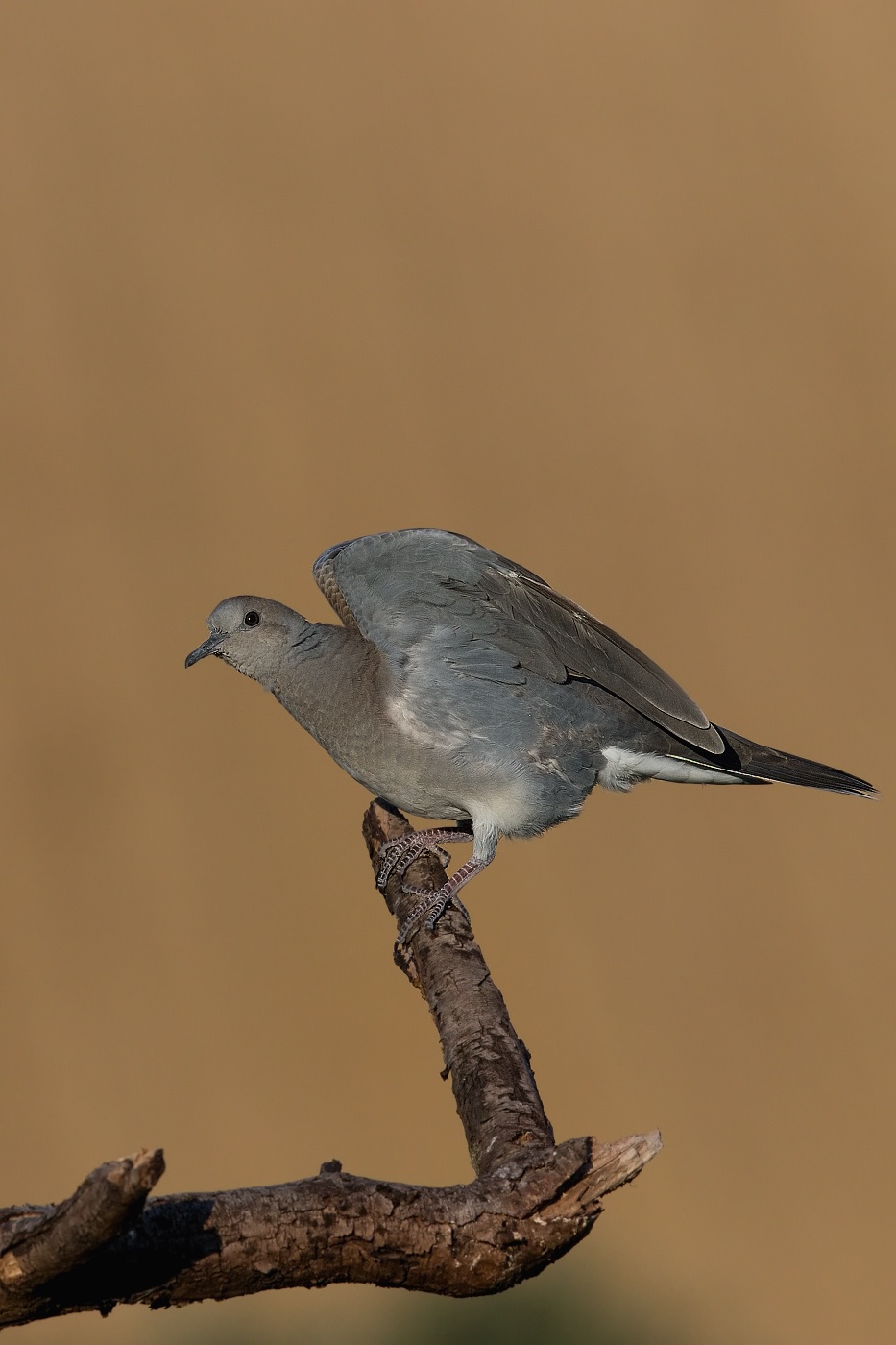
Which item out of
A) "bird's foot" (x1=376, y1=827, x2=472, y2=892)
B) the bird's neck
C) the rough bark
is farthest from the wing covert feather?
the rough bark

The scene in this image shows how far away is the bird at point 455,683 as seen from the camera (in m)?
4.30

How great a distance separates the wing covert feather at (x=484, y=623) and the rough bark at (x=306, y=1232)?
64.8 inches

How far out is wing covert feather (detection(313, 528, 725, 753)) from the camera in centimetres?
430

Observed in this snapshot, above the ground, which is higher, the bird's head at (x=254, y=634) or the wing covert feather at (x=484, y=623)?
the bird's head at (x=254, y=634)

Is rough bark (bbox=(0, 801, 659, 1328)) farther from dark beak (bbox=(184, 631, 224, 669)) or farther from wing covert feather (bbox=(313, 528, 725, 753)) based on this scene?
dark beak (bbox=(184, 631, 224, 669))

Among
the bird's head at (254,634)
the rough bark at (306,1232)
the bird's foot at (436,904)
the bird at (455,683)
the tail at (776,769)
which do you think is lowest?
the rough bark at (306,1232)

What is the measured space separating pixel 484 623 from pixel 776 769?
1.29 meters

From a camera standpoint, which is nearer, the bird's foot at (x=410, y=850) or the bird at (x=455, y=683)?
the bird at (x=455, y=683)

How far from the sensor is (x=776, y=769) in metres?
4.83

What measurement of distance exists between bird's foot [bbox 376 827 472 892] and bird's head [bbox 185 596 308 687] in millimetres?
765

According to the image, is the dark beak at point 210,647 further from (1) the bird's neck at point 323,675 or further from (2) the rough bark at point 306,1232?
(2) the rough bark at point 306,1232

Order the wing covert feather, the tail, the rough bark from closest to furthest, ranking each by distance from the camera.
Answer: the rough bark, the wing covert feather, the tail

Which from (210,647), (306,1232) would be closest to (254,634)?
(210,647)

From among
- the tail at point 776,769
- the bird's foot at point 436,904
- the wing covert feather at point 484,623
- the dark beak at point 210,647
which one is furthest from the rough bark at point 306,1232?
the dark beak at point 210,647
